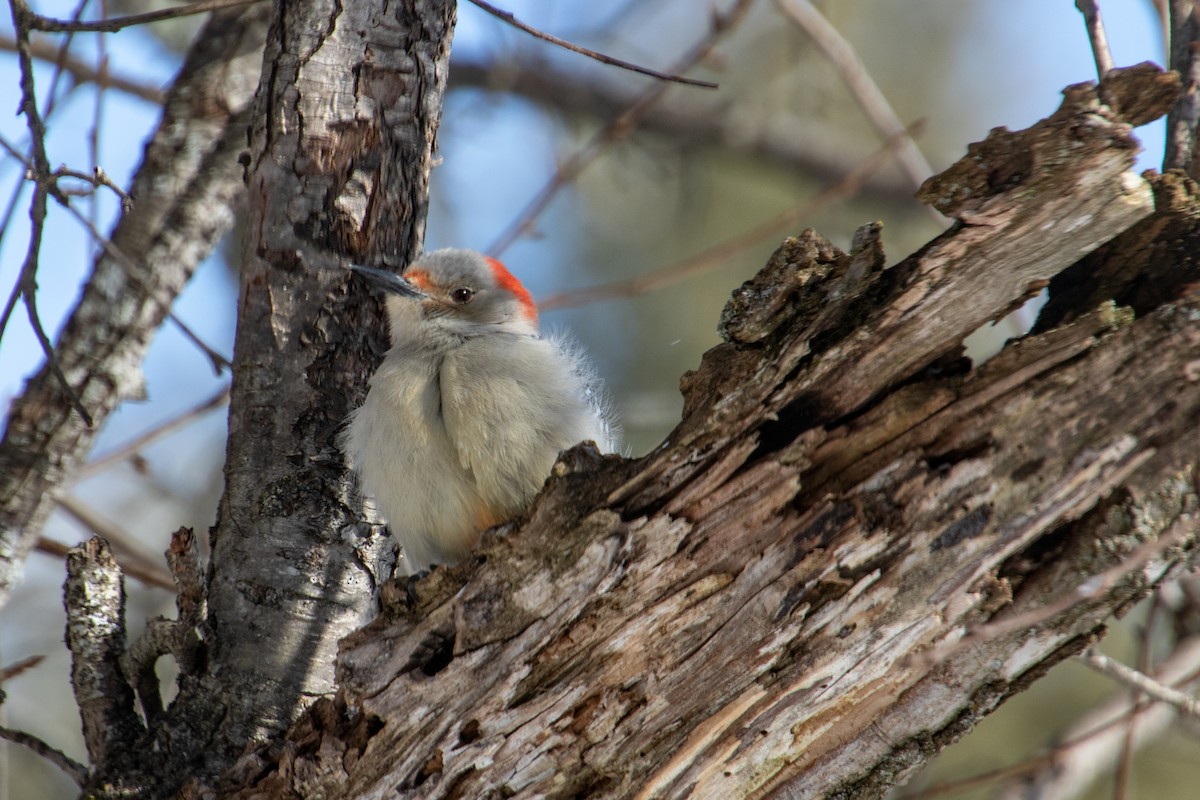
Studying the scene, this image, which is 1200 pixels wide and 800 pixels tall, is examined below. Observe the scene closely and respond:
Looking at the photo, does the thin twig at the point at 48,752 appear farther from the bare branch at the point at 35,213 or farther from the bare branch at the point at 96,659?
the bare branch at the point at 35,213

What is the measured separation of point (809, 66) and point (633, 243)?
2166 mm

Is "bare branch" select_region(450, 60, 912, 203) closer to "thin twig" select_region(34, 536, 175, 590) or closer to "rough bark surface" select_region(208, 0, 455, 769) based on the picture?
"rough bark surface" select_region(208, 0, 455, 769)

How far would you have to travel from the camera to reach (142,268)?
4.01m

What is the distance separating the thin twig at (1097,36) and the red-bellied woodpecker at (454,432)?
1.68 metres

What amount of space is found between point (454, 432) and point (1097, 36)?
2.04 m

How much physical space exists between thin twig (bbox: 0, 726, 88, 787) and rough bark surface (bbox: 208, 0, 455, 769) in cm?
42

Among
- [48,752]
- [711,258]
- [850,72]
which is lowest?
[48,752]

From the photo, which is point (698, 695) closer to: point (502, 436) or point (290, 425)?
point (502, 436)

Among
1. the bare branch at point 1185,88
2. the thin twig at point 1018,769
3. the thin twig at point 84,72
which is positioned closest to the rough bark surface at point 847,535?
the bare branch at point 1185,88

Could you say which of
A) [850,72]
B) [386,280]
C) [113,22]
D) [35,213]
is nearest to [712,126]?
[850,72]

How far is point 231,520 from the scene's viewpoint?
3.13 meters

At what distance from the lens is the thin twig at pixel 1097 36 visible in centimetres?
275

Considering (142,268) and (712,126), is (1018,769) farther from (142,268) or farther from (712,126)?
(712,126)

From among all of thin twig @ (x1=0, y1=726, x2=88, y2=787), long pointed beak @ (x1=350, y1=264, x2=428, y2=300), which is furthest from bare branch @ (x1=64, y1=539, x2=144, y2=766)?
long pointed beak @ (x1=350, y1=264, x2=428, y2=300)
